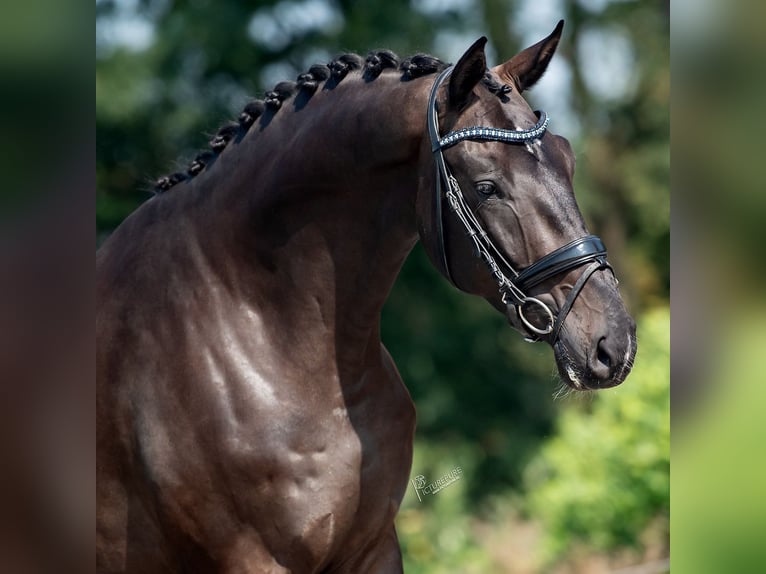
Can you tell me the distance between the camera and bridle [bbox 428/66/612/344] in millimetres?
2326

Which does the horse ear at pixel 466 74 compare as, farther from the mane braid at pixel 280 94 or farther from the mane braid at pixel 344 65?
the mane braid at pixel 280 94

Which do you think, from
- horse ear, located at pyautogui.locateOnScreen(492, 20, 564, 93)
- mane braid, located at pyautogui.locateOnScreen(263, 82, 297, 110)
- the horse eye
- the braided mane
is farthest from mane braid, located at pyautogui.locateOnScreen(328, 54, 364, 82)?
the horse eye

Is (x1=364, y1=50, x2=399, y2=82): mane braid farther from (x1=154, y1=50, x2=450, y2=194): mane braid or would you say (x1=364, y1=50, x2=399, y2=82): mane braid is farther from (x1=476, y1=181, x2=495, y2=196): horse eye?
(x1=476, y1=181, x2=495, y2=196): horse eye

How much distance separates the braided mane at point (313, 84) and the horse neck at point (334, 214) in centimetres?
5

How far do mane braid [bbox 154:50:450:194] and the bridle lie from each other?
0.48 feet

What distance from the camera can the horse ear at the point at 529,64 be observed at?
2746mm

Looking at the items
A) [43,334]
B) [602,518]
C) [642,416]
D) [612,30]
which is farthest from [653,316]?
[43,334]

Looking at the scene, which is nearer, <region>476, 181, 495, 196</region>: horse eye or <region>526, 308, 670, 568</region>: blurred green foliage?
<region>476, 181, 495, 196</region>: horse eye

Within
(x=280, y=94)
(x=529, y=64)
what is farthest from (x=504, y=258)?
(x=280, y=94)

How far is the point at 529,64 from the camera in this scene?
9.09 feet

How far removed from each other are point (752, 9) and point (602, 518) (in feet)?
20.4

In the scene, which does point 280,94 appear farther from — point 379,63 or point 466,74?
point 466,74

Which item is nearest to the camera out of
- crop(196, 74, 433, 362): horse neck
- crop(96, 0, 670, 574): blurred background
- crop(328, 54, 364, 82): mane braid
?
crop(196, 74, 433, 362): horse neck

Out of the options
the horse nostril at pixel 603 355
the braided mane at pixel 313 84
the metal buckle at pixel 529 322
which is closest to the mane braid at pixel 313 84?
the braided mane at pixel 313 84
